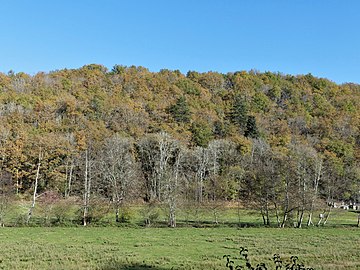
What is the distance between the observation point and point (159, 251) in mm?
17938

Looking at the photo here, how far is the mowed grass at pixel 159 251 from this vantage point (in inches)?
575

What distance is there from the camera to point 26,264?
46.4ft

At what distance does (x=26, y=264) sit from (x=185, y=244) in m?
8.89

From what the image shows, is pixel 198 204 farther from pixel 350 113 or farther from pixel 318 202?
pixel 350 113

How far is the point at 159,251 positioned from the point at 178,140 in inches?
1675

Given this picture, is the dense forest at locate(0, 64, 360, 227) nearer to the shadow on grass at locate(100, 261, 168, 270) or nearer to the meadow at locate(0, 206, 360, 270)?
the meadow at locate(0, 206, 360, 270)

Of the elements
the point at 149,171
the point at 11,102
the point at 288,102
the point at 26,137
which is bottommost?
the point at 149,171

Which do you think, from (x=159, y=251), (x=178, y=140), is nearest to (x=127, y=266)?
(x=159, y=251)

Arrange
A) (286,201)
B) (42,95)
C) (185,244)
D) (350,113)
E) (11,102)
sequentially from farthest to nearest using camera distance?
(350,113), (42,95), (11,102), (286,201), (185,244)

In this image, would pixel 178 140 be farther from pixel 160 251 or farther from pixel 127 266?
pixel 127 266

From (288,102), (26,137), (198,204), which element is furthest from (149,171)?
(288,102)

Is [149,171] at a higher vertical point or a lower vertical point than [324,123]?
lower

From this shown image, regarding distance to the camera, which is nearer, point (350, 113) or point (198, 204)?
point (198, 204)

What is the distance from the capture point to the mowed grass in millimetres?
14594
